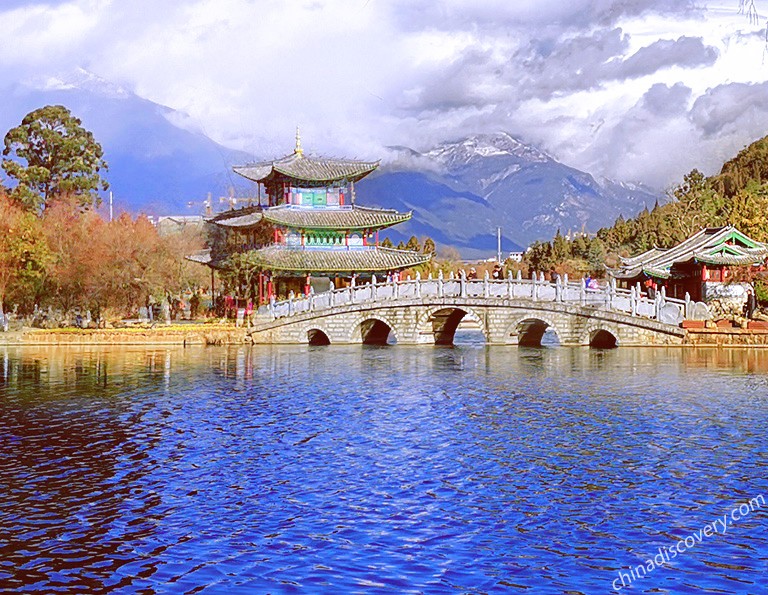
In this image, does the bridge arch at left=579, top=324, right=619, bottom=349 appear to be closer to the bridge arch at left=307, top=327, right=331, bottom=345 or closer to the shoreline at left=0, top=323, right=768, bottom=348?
the bridge arch at left=307, top=327, right=331, bottom=345

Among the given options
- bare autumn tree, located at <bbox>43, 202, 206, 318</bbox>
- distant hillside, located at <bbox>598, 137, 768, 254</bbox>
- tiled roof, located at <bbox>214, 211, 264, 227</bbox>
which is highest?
distant hillside, located at <bbox>598, 137, 768, 254</bbox>

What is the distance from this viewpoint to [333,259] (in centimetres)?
5794

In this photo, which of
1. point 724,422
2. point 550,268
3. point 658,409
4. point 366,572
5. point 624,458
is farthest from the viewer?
point 550,268

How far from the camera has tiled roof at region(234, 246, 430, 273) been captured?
5606 cm

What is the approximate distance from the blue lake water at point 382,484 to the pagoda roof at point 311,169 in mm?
28447

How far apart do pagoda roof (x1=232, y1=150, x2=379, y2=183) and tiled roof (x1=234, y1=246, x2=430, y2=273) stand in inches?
183

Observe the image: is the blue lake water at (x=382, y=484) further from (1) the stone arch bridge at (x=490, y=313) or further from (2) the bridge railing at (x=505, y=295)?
(2) the bridge railing at (x=505, y=295)

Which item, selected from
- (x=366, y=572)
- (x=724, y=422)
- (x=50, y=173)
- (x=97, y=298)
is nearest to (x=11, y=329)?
(x=97, y=298)

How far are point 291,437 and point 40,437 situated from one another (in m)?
5.51

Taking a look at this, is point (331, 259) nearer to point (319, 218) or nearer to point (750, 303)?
point (319, 218)

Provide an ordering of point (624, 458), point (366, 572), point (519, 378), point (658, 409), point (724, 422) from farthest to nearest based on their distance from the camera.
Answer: point (519, 378) → point (658, 409) → point (724, 422) → point (624, 458) → point (366, 572)

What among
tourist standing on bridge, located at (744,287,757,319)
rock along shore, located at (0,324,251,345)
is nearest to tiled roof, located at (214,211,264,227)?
rock along shore, located at (0,324,251,345)

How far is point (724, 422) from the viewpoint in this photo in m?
24.1

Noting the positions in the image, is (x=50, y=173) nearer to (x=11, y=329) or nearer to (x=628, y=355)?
(x=11, y=329)
